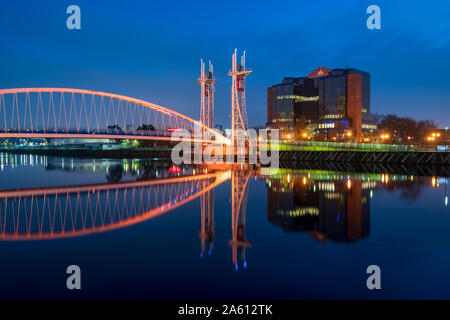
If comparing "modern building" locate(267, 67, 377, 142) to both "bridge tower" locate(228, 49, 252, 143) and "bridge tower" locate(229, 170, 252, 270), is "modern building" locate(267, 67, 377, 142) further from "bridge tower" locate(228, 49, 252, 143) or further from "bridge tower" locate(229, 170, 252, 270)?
"bridge tower" locate(229, 170, 252, 270)

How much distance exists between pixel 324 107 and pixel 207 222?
111m

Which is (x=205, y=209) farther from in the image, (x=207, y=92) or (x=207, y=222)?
(x=207, y=92)

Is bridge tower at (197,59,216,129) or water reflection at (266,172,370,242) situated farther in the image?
bridge tower at (197,59,216,129)

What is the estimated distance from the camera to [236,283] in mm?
5602

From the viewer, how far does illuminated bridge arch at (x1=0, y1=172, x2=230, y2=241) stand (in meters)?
9.70

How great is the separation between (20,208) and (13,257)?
22.9 feet

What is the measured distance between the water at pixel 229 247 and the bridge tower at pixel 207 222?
53 millimetres

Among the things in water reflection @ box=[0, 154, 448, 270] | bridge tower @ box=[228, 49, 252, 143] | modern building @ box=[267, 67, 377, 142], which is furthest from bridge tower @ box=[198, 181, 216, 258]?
modern building @ box=[267, 67, 377, 142]

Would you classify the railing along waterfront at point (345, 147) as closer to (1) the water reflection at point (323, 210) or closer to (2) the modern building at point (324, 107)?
(1) the water reflection at point (323, 210)

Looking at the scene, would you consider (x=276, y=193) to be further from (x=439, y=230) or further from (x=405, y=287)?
(x=405, y=287)

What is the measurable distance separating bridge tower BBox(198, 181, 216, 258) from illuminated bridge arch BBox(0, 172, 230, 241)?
0.74 meters

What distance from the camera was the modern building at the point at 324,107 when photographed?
104m

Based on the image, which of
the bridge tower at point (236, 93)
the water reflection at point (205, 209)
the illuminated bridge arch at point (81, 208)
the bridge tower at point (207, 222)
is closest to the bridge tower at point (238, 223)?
the water reflection at point (205, 209)

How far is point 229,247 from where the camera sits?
7707 millimetres
